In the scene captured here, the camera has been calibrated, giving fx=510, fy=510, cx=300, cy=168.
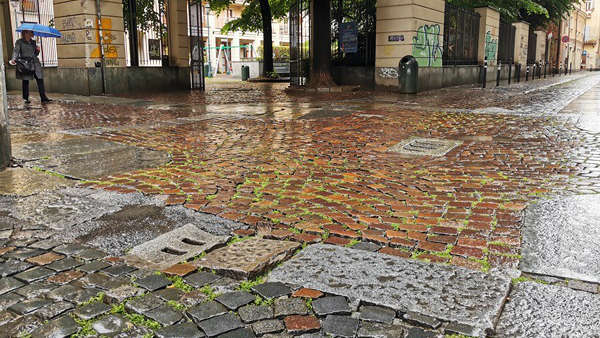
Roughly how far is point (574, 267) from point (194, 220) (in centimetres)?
243

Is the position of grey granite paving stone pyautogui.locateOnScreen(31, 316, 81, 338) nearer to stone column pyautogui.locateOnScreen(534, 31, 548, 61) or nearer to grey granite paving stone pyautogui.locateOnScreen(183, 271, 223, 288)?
grey granite paving stone pyautogui.locateOnScreen(183, 271, 223, 288)

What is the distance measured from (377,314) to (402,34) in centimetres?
1663

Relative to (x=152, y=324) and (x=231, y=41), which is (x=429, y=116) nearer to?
(x=152, y=324)

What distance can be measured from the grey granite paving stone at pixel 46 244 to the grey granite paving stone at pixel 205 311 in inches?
51.9

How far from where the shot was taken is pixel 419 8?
17.7 meters

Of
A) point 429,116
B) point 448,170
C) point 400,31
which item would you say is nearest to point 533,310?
point 448,170

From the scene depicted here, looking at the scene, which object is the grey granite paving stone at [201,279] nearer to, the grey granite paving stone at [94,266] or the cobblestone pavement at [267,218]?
the cobblestone pavement at [267,218]

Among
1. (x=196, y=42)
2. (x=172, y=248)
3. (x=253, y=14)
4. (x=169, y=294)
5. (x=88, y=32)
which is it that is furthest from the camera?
(x=253, y=14)

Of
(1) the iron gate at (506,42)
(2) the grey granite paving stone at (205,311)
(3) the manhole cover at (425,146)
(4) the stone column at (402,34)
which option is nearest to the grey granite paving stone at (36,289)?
(2) the grey granite paving stone at (205,311)

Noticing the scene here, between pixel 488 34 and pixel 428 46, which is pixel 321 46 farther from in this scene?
pixel 488 34

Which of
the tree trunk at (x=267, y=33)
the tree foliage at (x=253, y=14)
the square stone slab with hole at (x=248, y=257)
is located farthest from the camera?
the tree foliage at (x=253, y=14)

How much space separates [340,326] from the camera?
2.21 metres

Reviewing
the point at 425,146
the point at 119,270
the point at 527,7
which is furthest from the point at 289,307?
the point at 527,7

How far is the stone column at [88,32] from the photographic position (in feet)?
52.0
